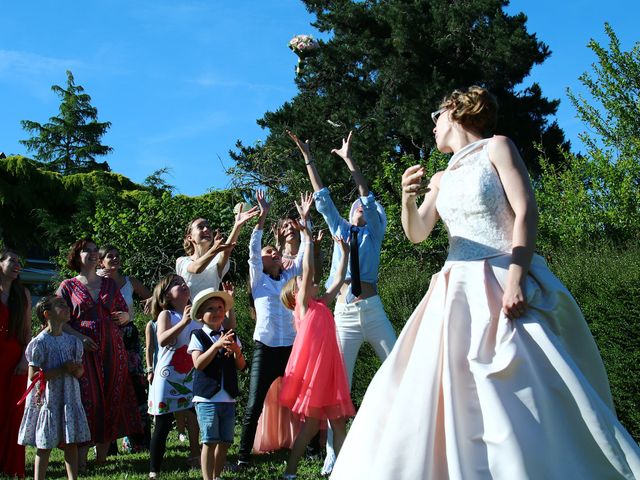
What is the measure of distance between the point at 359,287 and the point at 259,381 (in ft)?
4.22

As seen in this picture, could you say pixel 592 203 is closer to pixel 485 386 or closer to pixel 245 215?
pixel 245 215

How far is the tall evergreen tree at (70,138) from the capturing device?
5112 cm

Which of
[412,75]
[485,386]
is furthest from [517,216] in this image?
[412,75]

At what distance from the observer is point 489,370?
3281mm

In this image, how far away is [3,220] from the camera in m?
31.6

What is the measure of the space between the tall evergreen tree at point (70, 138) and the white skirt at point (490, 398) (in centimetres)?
4958

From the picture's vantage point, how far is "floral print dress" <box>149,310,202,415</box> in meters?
6.58

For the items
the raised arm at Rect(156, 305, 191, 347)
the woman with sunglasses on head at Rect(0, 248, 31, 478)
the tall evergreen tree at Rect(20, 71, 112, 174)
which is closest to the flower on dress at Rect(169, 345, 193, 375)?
the raised arm at Rect(156, 305, 191, 347)

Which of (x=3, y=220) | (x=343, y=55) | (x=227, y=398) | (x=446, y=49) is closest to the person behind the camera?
(x=227, y=398)

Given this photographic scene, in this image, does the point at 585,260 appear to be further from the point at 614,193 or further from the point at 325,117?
the point at 325,117

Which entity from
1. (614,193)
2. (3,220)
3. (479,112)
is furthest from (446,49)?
(479,112)

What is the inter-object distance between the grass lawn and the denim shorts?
799mm

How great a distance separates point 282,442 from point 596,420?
192 inches

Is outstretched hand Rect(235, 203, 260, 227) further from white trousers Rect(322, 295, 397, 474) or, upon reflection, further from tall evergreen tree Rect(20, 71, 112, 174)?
tall evergreen tree Rect(20, 71, 112, 174)
